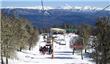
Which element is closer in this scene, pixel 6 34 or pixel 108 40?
pixel 6 34

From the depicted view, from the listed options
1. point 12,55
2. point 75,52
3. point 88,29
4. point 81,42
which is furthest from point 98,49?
point 75,52

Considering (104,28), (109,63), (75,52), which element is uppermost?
(104,28)

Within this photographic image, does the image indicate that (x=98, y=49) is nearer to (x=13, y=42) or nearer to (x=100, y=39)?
(x=100, y=39)

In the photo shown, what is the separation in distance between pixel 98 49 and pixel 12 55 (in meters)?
10.0

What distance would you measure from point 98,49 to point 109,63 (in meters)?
2.11

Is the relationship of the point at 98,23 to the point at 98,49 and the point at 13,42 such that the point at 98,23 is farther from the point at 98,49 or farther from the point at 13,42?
the point at 13,42

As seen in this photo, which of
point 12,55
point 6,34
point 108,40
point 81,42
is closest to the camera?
point 6,34

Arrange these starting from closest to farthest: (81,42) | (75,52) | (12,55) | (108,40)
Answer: (12,55) → (108,40) → (81,42) → (75,52)

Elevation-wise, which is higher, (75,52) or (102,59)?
(102,59)

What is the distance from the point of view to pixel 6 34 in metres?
45.6

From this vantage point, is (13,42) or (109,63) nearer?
(13,42)

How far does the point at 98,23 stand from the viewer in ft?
176

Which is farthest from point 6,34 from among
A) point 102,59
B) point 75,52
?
point 75,52

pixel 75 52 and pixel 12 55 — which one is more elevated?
pixel 12 55
